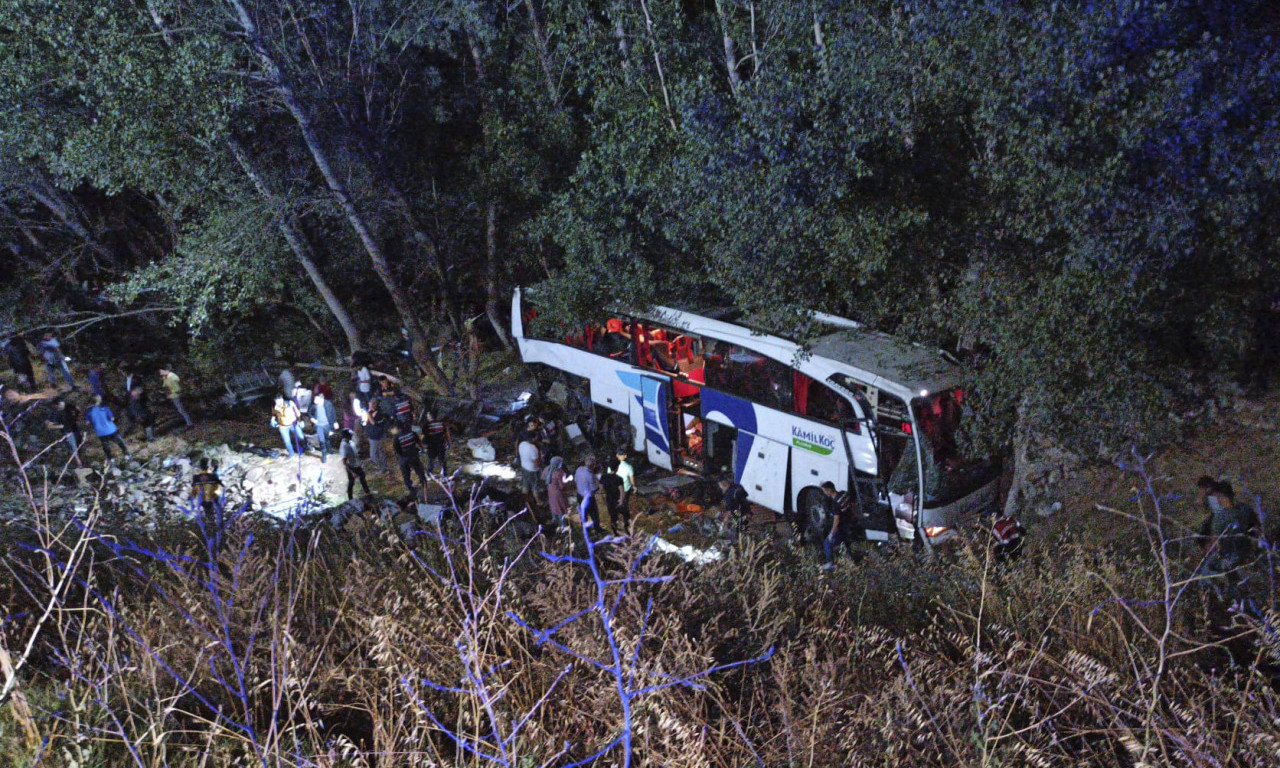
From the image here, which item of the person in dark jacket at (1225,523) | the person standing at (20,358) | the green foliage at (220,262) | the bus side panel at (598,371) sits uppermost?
the green foliage at (220,262)

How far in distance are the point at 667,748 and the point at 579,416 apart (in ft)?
38.4

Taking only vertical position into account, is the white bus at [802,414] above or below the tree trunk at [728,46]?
below

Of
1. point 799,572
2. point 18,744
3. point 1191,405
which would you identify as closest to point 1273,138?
point 1191,405

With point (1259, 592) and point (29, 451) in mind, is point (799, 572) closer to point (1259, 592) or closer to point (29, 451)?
point (1259, 592)

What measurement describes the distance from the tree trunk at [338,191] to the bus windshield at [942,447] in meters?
10.3

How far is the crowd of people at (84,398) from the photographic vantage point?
1218 cm

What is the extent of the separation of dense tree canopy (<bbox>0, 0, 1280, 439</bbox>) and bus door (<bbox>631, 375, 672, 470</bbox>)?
1420mm

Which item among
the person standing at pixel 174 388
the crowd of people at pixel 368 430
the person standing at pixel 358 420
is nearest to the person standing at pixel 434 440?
the crowd of people at pixel 368 430

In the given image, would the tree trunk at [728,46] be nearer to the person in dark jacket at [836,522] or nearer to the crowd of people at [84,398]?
the person in dark jacket at [836,522]

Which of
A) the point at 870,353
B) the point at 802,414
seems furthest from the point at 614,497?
the point at 870,353

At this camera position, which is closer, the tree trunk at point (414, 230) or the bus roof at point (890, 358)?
the bus roof at point (890, 358)

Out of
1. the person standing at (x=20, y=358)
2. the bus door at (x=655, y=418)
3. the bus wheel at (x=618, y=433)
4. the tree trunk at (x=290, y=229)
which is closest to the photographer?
the bus door at (x=655, y=418)

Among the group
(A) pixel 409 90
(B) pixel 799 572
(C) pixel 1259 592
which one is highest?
(A) pixel 409 90

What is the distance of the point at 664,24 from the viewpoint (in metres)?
11.1
